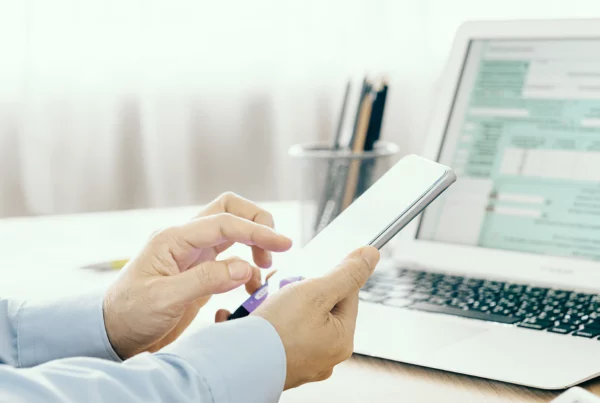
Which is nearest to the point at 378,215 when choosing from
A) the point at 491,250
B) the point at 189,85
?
the point at 491,250

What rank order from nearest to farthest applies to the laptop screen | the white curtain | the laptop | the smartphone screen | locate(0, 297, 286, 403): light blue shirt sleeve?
locate(0, 297, 286, 403): light blue shirt sleeve, the smartphone screen, the laptop, the laptop screen, the white curtain

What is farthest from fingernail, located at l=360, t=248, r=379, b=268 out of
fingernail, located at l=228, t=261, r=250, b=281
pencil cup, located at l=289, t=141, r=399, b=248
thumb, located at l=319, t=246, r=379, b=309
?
pencil cup, located at l=289, t=141, r=399, b=248

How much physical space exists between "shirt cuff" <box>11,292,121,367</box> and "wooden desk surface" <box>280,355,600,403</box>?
6.9 inches

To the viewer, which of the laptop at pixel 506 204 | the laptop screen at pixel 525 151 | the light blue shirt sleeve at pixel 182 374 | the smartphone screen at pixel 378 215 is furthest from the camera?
the laptop screen at pixel 525 151

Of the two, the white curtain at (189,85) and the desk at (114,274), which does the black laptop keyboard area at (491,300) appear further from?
the white curtain at (189,85)

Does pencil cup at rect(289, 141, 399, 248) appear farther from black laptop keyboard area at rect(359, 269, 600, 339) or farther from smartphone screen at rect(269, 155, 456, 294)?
smartphone screen at rect(269, 155, 456, 294)

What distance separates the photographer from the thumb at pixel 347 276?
0.50 m

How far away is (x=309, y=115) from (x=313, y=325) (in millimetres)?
1547

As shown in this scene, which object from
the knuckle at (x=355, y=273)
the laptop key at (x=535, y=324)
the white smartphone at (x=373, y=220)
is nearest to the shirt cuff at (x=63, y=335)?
the white smartphone at (x=373, y=220)

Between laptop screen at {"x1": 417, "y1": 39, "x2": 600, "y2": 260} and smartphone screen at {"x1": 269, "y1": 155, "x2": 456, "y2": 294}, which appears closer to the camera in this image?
smartphone screen at {"x1": 269, "y1": 155, "x2": 456, "y2": 294}

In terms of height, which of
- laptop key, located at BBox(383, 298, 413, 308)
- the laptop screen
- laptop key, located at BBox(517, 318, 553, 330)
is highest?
the laptop screen

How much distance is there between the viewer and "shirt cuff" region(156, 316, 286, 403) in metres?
0.45

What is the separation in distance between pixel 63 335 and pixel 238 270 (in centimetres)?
17

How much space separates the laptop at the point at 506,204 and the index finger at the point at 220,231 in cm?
12
